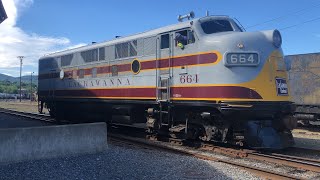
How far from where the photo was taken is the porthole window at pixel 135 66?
13.5 m

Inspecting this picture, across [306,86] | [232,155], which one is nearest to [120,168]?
[232,155]

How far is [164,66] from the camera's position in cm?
1240

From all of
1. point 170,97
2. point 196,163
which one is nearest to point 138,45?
point 170,97

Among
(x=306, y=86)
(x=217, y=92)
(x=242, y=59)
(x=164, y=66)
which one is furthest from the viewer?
(x=306, y=86)

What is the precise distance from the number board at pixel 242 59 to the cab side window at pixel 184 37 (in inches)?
59.0

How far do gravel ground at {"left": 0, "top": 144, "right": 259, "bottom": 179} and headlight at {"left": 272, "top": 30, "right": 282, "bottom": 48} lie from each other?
403 centimetres

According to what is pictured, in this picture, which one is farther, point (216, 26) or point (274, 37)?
point (216, 26)

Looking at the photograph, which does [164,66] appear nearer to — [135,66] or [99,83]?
[135,66]

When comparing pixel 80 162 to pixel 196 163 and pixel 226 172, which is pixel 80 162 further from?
pixel 226 172

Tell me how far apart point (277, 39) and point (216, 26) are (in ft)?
6.40

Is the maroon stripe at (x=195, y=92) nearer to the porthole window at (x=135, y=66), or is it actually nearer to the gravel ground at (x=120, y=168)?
the porthole window at (x=135, y=66)

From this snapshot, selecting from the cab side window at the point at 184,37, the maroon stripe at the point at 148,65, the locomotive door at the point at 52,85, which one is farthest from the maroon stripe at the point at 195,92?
the locomotive door at the point at 52,85

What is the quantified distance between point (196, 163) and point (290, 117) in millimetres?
3392

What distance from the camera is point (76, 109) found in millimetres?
17812
